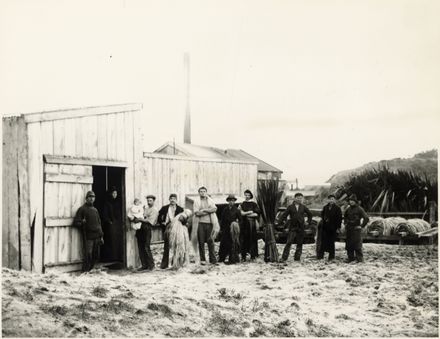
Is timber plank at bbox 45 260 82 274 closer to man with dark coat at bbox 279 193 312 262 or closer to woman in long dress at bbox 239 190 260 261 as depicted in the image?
woman in long dress at bbox 239 190 260 261

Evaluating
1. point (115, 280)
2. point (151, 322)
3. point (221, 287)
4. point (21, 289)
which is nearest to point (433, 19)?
point (221, 287)

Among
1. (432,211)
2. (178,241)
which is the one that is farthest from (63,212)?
(432,211)

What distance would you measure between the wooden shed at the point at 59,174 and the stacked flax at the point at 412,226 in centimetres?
610

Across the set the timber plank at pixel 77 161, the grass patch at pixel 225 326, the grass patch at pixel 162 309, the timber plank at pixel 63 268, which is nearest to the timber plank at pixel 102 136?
the timber plank at pixel 77 161

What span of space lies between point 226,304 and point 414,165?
639 centimetres

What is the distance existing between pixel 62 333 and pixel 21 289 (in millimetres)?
1169

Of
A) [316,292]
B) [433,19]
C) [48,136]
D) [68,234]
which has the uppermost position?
[433,19]

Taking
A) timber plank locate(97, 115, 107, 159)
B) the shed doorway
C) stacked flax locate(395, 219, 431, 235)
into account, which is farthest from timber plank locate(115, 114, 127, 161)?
stacked flax locate(395, 219, 431, 235)

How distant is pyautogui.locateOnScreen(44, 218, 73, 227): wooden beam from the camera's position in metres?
8.59

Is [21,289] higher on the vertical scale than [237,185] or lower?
lower

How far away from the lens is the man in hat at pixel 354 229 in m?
10.5

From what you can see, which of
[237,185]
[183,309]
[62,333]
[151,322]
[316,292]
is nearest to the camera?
[62,333]

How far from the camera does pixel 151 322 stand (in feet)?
19.6

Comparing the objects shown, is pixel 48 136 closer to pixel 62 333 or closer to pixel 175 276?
→ pixel 175 276
